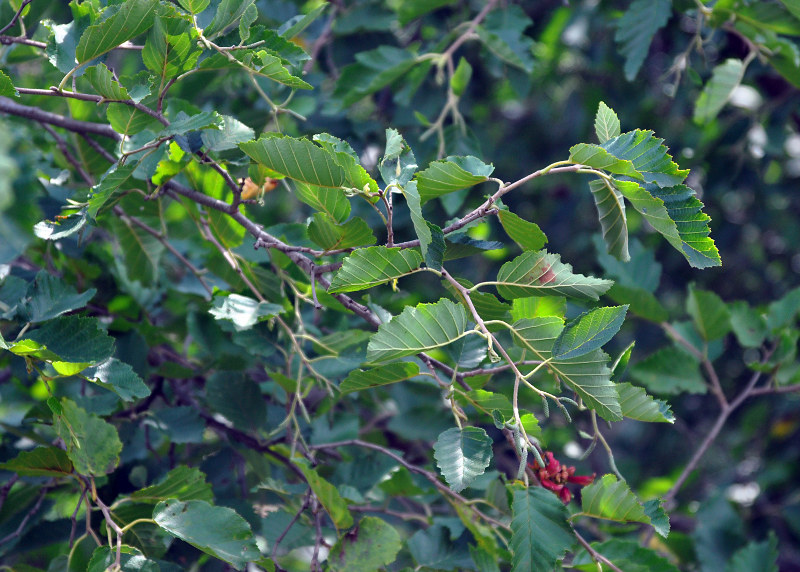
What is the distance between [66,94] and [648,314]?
42.7 inches

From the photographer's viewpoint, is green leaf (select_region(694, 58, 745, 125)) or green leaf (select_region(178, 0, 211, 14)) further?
green leaf (select_region(694, 58, 745, 125))

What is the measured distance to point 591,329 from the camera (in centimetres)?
Answer: 77

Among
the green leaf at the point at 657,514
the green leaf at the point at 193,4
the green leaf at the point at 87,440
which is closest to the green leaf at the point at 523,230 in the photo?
the green leaf at the point at 657,514

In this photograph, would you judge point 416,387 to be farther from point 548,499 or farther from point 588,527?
A: point 548,499

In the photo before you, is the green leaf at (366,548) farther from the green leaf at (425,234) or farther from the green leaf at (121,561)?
the green leaf at (425,234)

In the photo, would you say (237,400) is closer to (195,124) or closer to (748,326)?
(195,124)

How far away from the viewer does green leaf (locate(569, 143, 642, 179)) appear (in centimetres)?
73

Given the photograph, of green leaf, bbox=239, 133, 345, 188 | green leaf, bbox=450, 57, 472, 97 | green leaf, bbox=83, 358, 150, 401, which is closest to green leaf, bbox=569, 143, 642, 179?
green leaf, bbox=239, 133, 345, 188

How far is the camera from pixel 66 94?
891 millimetres

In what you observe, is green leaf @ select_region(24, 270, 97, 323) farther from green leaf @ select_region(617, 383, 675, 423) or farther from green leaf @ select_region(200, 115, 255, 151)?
green leaf @ select_region(617, 383, 675, 423)

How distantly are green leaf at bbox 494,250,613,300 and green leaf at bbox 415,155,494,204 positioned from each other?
11 cm

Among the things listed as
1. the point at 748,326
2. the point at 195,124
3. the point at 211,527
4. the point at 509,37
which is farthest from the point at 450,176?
the point at 748,326

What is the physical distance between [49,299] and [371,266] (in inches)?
21.0

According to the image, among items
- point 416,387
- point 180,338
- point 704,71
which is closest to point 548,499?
point 416,387
